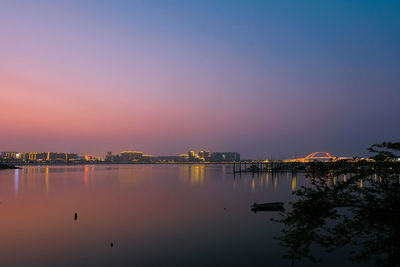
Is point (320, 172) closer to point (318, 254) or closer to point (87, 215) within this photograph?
point (318, 254)

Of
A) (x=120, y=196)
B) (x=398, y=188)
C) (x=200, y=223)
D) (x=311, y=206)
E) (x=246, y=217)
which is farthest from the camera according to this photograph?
(x=120, y=196)

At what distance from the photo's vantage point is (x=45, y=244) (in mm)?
23328

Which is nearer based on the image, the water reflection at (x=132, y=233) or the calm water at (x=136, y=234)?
the calm water at (x=136, y=234)

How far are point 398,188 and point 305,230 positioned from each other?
2880 mm

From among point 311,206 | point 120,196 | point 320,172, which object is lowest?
point 120,196

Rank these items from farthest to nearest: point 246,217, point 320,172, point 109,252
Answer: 1. point 246,217
2. point 109,252
3. point 320,172

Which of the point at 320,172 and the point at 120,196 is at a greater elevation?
the point at 320,172

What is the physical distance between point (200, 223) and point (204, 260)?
35.7ft

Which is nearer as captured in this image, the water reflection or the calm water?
the calm water

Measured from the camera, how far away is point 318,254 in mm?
20297

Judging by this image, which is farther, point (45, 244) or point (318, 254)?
point (45, 244)

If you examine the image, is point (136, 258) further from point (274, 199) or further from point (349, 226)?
point (274, 199)

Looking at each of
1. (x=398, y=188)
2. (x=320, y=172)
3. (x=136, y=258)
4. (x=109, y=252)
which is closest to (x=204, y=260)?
(x=136, y=258)

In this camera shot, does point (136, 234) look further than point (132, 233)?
No
